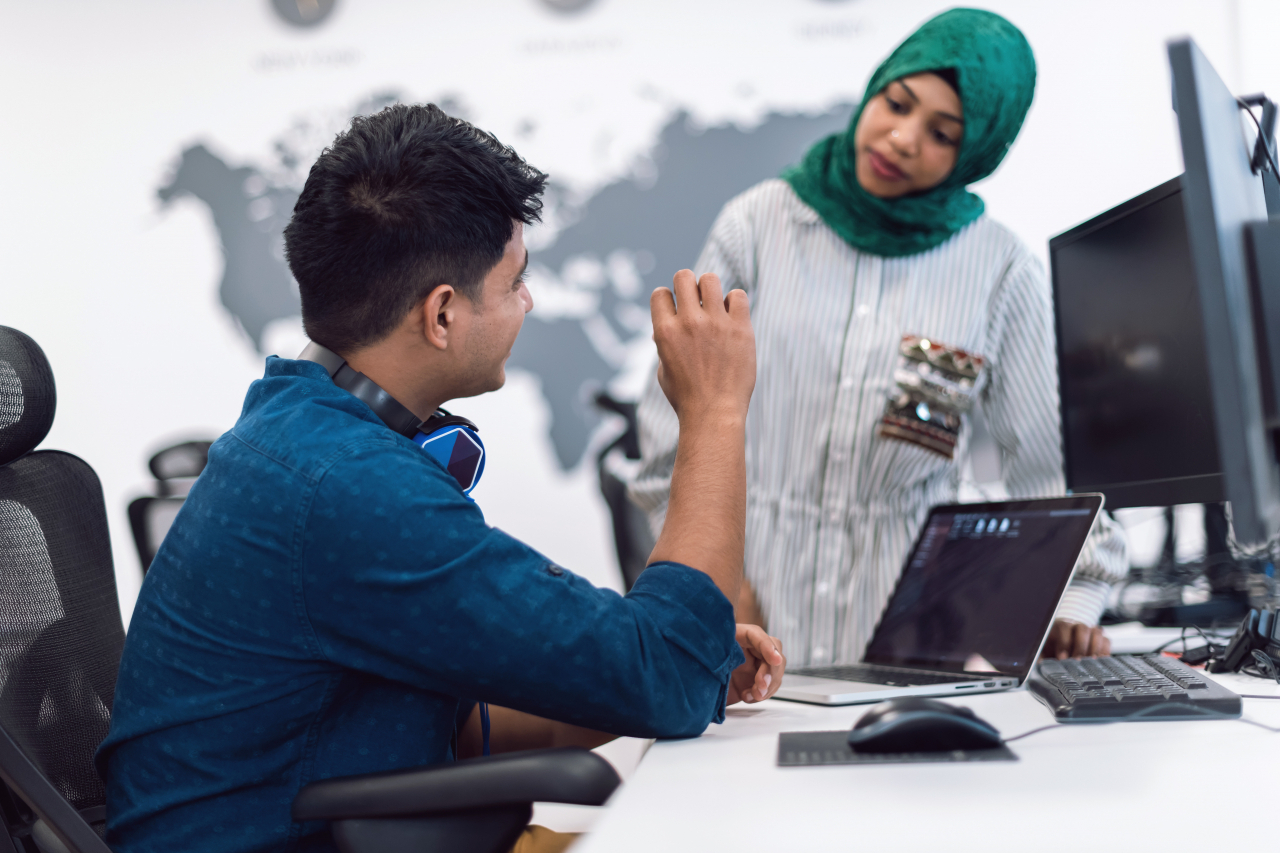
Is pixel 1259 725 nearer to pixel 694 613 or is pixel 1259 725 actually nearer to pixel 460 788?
pixel 694 613

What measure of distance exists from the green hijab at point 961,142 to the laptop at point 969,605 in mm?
452

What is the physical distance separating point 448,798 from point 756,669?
1.30ft

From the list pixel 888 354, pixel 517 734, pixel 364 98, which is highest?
pixel 364 98

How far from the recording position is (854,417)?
1422 millimetres

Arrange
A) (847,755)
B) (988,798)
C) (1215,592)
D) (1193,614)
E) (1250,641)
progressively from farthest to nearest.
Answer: (1215,592)
(1193,614)
(1250,641)
(847,755)
(988,798)

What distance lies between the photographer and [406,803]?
73 cm

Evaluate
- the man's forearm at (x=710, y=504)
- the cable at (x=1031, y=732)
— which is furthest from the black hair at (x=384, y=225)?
the cable at (x=1031, y=732)

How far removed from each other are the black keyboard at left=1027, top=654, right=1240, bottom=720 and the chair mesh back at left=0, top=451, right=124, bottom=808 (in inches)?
36.3

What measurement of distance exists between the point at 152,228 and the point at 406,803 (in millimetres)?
2988

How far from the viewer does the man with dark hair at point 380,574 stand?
0.74m

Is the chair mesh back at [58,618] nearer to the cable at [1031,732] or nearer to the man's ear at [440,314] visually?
the man's ear at [440,314]

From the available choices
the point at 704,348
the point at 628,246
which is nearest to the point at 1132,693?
the point at 704,348

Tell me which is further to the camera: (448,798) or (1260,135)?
(1260,135)

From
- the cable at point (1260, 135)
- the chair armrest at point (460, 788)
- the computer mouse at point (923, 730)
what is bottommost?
the chair armrest at point (460, 788)
